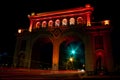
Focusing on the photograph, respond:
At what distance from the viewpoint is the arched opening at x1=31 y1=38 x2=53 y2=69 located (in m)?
33.7

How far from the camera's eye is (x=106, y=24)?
95.1 feet

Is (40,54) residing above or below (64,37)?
below

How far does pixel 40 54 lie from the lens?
36.6m

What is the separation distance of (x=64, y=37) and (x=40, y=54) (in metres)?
8.67

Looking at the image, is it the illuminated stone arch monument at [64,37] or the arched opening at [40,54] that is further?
the arched opening at [40,54]

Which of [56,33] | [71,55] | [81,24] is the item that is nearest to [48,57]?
[71,55]

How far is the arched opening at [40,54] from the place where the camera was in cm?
3366

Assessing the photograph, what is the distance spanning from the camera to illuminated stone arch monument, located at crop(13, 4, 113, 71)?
2841 centimetres

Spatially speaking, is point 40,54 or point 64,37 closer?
point 64,37

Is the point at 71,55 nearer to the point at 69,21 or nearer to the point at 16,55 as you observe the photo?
the point at 69,21

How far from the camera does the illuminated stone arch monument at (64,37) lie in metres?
28.4

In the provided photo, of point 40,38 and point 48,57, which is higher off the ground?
point 40,38

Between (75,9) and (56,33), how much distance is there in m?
7.05

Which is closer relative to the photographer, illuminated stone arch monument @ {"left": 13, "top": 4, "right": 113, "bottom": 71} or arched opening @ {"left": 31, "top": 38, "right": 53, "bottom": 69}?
illuminated stone arch monument @ {"left": 13, "top": 4, "right": 113, "bottom": 71}
